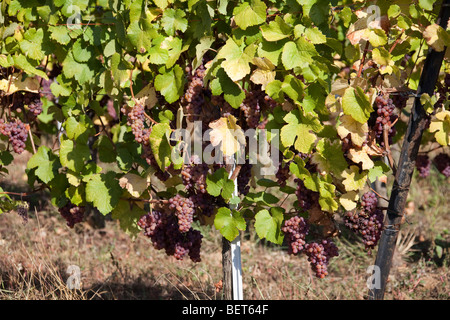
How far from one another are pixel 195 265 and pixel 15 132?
139 cm

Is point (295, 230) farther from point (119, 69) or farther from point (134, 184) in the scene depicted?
point (119, 69)

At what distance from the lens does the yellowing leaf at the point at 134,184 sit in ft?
8.50

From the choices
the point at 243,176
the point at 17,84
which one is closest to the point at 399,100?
the point at 243,176

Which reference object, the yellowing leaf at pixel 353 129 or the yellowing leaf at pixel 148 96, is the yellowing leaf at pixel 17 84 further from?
the yellowing leaf at pixel 353 129

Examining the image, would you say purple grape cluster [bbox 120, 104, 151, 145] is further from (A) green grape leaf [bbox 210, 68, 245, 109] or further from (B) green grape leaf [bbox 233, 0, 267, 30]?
(B) green grape leaf [bbox 233, 0, 267, 30]

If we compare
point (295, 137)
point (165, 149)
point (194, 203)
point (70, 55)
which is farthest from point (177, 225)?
point (70, 55)

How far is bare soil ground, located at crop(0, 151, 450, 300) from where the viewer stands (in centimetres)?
Answer: 351

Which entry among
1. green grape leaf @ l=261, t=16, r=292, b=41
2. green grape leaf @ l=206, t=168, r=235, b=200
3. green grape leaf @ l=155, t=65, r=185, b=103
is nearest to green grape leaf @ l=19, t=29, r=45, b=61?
green grape leaf @ l=155, t=65, r=185, b=103

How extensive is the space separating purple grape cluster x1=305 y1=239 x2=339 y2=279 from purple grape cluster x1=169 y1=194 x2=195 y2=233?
56 centimetres

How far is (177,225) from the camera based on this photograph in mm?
2668

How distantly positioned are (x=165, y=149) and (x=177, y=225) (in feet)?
1.48

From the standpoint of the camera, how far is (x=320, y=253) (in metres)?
2.48

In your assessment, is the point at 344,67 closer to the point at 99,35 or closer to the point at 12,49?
the point at 99,35

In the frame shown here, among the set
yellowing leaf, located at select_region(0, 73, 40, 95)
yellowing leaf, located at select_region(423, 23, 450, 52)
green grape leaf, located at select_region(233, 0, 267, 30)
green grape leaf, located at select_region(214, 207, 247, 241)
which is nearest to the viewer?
yellowing leaf, located at select_region(423, 23, 450, 52)
